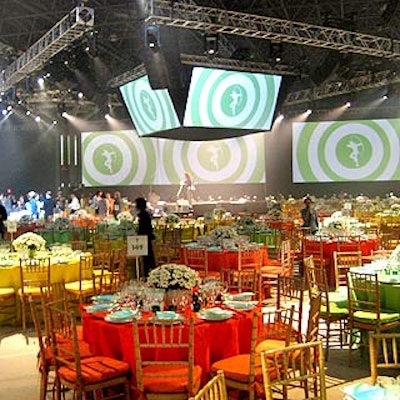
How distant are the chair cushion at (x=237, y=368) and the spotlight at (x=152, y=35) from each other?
921 centimetres

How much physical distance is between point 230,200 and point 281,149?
2.82 meters

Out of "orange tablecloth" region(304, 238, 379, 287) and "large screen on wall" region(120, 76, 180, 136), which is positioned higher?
"large screen on wall" region(120, 76, 180, 136)

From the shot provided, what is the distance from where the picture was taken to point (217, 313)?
474cm

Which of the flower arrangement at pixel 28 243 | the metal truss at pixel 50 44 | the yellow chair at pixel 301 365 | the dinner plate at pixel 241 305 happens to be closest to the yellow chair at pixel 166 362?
the dinner plate at pixel 241 305

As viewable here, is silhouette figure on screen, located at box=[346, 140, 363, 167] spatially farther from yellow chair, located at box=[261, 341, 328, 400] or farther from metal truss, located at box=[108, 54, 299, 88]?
yellow chair, located at box=[261, 341, 328, 400]

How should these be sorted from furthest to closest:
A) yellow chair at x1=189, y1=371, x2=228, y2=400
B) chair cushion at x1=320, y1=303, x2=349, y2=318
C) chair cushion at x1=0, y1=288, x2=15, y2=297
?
chair cushion at x1=0, y1=288, x2=15, y2=297
chair cushion at x1=320, y1=303, x2=349, y2=318
yellow chair at x1=189, y1=371, x2=228, y2=400

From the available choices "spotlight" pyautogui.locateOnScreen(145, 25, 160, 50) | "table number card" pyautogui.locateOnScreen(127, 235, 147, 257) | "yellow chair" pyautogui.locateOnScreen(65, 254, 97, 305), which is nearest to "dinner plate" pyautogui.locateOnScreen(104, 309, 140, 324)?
"table number card" pyautogui.locateOnScreen(127, 235, 147, 257)

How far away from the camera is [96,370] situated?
4418 millimetres

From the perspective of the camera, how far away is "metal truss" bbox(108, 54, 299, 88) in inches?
635

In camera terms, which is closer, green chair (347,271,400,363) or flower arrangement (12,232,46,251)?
green chair (347,271,400,363)

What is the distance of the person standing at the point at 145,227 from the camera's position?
31.0 feet

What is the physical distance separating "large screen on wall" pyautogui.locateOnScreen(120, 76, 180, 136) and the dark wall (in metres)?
7.22

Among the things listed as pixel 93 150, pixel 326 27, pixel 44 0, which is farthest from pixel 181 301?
pixel 93 150

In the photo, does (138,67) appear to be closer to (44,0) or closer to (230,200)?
(44,0)
